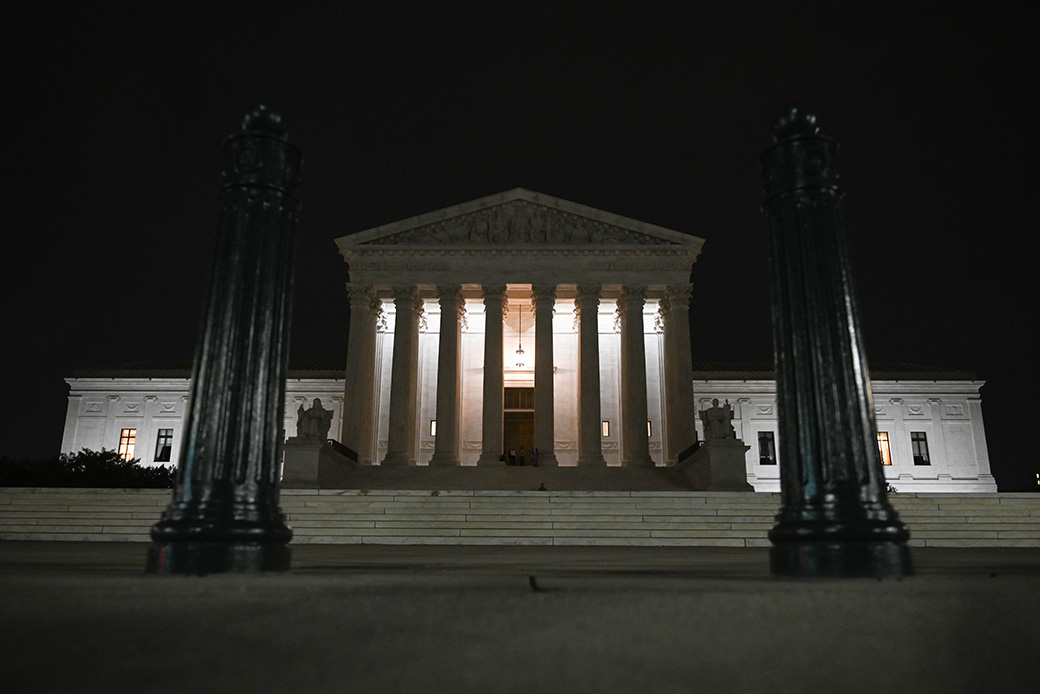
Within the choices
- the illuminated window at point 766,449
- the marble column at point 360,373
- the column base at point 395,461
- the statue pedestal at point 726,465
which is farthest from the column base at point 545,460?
the illuminated window at point 766,449

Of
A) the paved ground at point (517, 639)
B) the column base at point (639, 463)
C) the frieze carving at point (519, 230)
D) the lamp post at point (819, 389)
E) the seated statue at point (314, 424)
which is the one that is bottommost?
the paved ground at point (517, 639)

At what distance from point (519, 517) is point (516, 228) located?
22.1 meters

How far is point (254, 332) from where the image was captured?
5977 millimetres

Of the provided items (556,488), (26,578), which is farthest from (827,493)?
(556,488)

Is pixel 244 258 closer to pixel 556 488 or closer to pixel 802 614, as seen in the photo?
pixel 802 614

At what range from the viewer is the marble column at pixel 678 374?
37594mm

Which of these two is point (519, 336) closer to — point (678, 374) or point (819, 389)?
point (678, 374)

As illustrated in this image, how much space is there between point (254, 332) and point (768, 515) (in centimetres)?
1818

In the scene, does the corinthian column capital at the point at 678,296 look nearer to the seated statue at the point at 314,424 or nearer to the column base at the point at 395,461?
the column base at the point at 395,461

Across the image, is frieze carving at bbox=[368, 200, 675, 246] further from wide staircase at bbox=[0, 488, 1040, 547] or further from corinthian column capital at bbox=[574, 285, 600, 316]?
wide staircase at bbox=[0, 488, 1040, 547]

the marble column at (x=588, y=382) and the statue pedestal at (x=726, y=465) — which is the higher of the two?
the marble column at (x=588, y=382)

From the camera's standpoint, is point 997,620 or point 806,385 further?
point 806,385

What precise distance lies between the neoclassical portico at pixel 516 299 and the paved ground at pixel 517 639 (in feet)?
105

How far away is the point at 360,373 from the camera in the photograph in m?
38.4
